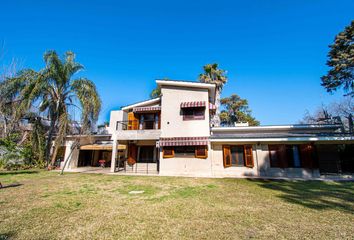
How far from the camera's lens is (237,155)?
19344 mm

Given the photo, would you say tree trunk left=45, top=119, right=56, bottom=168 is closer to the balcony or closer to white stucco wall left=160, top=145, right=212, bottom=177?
the balcony

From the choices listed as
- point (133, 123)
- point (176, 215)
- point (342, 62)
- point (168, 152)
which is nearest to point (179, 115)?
point (168, 152)

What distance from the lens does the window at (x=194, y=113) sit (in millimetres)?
20156

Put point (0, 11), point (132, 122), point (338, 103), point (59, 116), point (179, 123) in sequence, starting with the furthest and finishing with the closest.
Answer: point (338, 103), point (59, 116), point (132, 122), point (179, 123), point (0, 11)

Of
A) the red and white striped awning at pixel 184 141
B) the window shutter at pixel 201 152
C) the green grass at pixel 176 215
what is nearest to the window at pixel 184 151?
the window shutter at pixel 201 152

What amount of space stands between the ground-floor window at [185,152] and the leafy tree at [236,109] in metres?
31.2

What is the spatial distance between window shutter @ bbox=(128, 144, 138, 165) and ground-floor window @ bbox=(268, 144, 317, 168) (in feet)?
56.8

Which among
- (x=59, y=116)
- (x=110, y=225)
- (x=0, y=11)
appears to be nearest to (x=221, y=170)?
(x=110, y=225)

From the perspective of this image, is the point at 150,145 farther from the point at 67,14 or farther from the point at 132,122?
the point at 67,14

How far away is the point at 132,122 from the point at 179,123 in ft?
23.1

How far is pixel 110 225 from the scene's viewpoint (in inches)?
244

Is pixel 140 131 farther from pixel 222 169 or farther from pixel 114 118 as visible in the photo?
pixel 114 118


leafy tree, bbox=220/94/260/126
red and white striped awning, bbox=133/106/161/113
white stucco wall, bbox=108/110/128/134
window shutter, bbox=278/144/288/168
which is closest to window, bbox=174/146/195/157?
red and white striped awning, bbox=133/106/161/113

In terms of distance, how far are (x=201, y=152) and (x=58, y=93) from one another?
22.0 m
